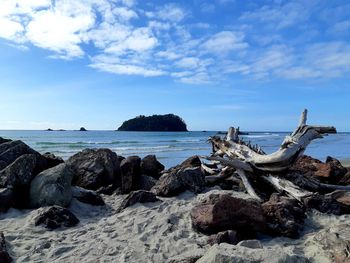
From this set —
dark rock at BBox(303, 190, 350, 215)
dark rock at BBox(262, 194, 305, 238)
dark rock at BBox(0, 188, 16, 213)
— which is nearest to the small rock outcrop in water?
dark rock at BBox(0, 188, 16, 213)

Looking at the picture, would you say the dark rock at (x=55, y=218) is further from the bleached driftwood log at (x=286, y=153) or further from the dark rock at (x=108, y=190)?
the bleached driftwood log at (x=286, y=153)

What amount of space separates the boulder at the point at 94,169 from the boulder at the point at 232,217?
14.6ft

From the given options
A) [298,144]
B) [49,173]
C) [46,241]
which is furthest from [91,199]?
[298,144]

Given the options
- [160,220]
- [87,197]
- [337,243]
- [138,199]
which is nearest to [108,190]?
[87,197]

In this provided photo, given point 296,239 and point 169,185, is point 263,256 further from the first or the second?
point 169,185

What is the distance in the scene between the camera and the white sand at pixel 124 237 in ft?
17.2

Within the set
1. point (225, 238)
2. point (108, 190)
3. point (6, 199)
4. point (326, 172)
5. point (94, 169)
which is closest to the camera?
point (225, 238)

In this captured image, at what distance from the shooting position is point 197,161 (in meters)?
11.0

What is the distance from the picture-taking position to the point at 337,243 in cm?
476

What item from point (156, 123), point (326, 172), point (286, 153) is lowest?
point (326, 172)

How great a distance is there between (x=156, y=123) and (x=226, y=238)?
10659cm

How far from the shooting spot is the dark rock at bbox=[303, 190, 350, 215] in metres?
6.83

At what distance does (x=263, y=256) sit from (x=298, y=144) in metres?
4.84

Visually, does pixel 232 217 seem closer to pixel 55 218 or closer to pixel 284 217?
pixel 284 217
